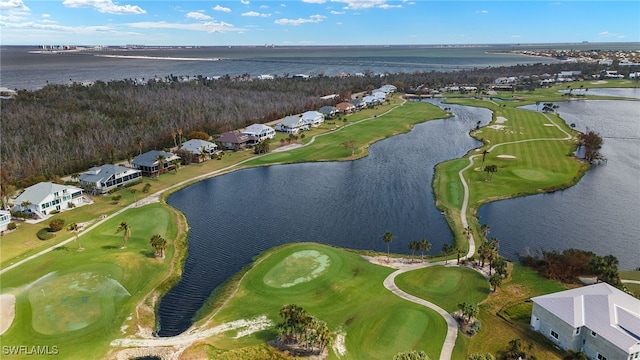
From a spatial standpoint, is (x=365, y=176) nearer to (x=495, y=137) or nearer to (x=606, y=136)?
(x=495, y=137)

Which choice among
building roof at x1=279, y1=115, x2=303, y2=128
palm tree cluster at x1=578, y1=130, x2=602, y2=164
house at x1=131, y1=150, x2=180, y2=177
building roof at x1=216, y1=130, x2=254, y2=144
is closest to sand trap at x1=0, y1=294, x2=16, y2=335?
house at x1=131, y1=150, x2=180, y2=177

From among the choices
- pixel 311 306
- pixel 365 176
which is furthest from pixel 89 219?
pixel 365 176

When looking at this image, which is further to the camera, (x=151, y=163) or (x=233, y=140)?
(x=233, y=140)

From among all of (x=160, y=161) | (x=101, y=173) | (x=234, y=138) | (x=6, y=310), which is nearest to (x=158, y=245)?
(x=6, y=310)

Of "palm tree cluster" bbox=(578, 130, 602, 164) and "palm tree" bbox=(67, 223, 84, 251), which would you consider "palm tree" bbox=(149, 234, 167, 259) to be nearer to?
"palm tree" bbox=(67, 223, 84, 251)

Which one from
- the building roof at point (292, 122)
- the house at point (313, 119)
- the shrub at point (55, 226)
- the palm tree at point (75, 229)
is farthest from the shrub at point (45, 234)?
the house at point (313, 119)

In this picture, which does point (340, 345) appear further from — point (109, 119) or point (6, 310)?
point (109, 119)
